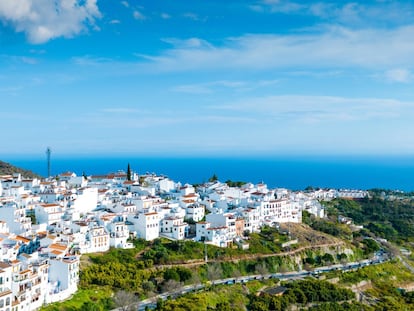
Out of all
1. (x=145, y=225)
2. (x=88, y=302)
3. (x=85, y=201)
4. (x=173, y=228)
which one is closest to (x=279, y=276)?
(x=173, y=228)

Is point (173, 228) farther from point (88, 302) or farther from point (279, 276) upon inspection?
point (88, 302)

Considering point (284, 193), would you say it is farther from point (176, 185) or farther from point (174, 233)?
point (174, 233)

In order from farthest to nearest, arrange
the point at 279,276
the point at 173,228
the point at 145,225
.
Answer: the point at 173,228, the point at 145,225, the point at 279,276

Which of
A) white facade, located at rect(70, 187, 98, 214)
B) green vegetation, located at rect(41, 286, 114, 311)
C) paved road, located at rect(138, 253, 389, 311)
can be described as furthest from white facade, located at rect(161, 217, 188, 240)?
green vegetation, located at rect(41, 286, 114, 311)

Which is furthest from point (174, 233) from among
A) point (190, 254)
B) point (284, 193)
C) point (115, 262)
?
point (284, 193)

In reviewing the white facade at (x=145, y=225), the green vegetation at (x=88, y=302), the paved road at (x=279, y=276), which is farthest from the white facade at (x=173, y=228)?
the green vegetation at (x=88, y=302)

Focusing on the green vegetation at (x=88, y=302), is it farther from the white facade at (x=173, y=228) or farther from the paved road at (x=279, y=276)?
the white facade at (x=173, y=228)

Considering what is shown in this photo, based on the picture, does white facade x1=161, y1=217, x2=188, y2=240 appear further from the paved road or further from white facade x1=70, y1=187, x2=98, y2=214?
white facade x1=70, y1=187, x2=98, y2=214

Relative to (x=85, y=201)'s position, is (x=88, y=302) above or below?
below

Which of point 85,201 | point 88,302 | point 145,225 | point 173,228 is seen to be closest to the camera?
point 88,302

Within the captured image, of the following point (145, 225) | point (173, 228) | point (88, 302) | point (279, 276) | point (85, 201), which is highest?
point (85, 201)

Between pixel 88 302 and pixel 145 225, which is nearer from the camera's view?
pixel 88 302
